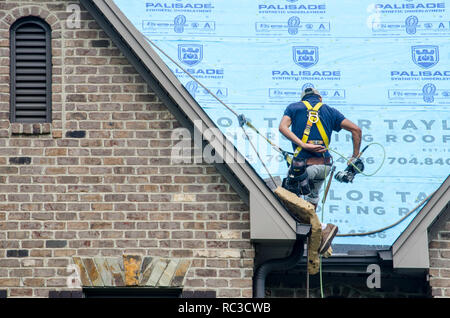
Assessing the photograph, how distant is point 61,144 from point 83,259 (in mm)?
1474

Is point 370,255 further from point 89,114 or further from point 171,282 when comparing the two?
point 89,114

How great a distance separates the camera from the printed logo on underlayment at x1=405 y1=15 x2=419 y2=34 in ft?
79.3

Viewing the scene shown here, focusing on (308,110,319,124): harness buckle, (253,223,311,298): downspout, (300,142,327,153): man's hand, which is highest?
(308,110,319,124): harness buckle

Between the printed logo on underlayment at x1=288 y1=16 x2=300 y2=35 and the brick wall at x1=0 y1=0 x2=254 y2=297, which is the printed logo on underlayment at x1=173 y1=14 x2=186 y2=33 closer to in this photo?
the printed logo on underlayment at x1=288 y1=16 x2=300 y2=35

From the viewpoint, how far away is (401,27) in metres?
24.4

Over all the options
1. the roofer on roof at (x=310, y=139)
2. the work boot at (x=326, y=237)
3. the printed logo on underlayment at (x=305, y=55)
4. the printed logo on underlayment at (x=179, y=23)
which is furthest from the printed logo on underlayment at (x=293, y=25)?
the work boot at (x=326, y=237)

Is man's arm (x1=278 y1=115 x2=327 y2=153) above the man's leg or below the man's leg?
above

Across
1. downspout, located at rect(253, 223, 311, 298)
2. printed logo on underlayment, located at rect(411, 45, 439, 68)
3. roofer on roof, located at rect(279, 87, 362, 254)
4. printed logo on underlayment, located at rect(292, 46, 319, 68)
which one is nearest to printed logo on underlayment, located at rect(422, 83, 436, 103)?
printed logo on underlayment, located at rect(411, 45, 439, 68)

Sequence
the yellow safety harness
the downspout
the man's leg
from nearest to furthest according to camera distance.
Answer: the downspout → the man's leg → the yellow safety harness

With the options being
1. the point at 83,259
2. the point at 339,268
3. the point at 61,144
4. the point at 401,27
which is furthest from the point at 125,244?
the point at 401,27

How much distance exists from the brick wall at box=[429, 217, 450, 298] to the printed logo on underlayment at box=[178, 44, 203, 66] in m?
10.0

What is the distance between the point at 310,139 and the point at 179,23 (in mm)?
8981
